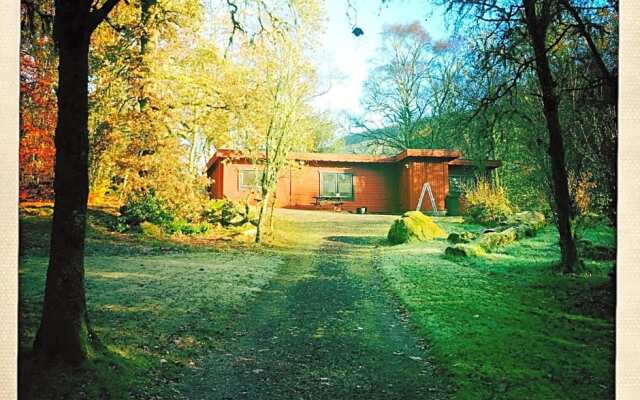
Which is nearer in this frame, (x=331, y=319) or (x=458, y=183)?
(x=331, y=319)

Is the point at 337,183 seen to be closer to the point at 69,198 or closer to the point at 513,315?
the point at 513,315

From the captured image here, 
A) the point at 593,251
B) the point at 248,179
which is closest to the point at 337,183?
the point at 248,179

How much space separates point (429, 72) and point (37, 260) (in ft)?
7.16

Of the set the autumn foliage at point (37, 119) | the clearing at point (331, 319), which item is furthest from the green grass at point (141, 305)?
the autumn foliage at point (37, 119)

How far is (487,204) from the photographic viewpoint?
8.48 ft

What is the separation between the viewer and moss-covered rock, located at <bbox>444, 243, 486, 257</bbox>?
2498mm

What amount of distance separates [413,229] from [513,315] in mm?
682

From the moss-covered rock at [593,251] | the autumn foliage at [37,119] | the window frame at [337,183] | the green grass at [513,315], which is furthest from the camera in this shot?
the window frame at [337,183]

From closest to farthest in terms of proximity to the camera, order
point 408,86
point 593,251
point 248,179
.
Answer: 1. point 593,251
2. point 408,86
3. point 248,179

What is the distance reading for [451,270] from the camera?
2.39 m

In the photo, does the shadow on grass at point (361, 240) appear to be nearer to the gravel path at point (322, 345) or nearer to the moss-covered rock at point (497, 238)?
the gravel path at point (322, 345)

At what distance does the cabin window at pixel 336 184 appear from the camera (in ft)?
8.87

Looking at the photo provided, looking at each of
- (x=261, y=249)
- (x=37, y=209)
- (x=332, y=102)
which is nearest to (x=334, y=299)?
(x=261, y=249)

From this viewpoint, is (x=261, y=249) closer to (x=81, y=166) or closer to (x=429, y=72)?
(x=81, y=166)
